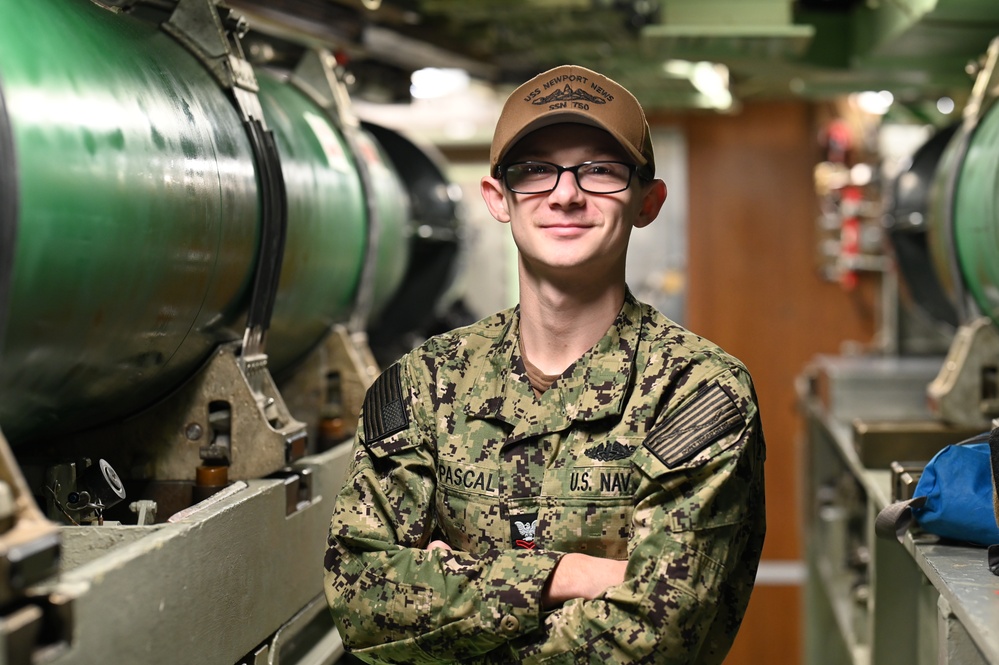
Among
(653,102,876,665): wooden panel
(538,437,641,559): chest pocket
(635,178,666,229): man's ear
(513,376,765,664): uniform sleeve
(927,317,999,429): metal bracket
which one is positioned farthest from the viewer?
(653,102,876,665): wooden panel

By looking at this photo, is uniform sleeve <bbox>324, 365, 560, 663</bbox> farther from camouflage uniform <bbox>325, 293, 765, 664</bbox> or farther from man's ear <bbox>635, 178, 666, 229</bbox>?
man's ear <bbox>635, 178, 666, 229</bbox>

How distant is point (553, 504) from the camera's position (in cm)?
182

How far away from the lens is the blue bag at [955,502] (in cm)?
207

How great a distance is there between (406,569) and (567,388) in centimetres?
39

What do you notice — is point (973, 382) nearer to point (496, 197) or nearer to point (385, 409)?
point (496, 197)

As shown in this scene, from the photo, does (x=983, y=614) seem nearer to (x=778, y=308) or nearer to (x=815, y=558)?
(x=815, y=558)

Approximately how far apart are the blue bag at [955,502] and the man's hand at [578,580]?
0.69m

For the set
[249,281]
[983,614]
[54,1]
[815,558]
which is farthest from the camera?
[815,558]

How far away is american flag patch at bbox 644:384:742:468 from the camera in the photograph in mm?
1743

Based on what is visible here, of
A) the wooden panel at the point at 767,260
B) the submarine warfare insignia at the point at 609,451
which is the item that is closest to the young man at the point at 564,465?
the submarine warfare insignia at the point at 609,451

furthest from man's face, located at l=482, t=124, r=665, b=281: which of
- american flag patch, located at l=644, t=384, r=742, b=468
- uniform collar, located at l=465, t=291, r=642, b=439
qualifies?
american flag patch, located at l=644, t=384, r=742, b=468

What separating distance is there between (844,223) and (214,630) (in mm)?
5351

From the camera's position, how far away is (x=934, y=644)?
8.05 feet

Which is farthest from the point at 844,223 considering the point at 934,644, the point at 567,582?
the point at 567,582
